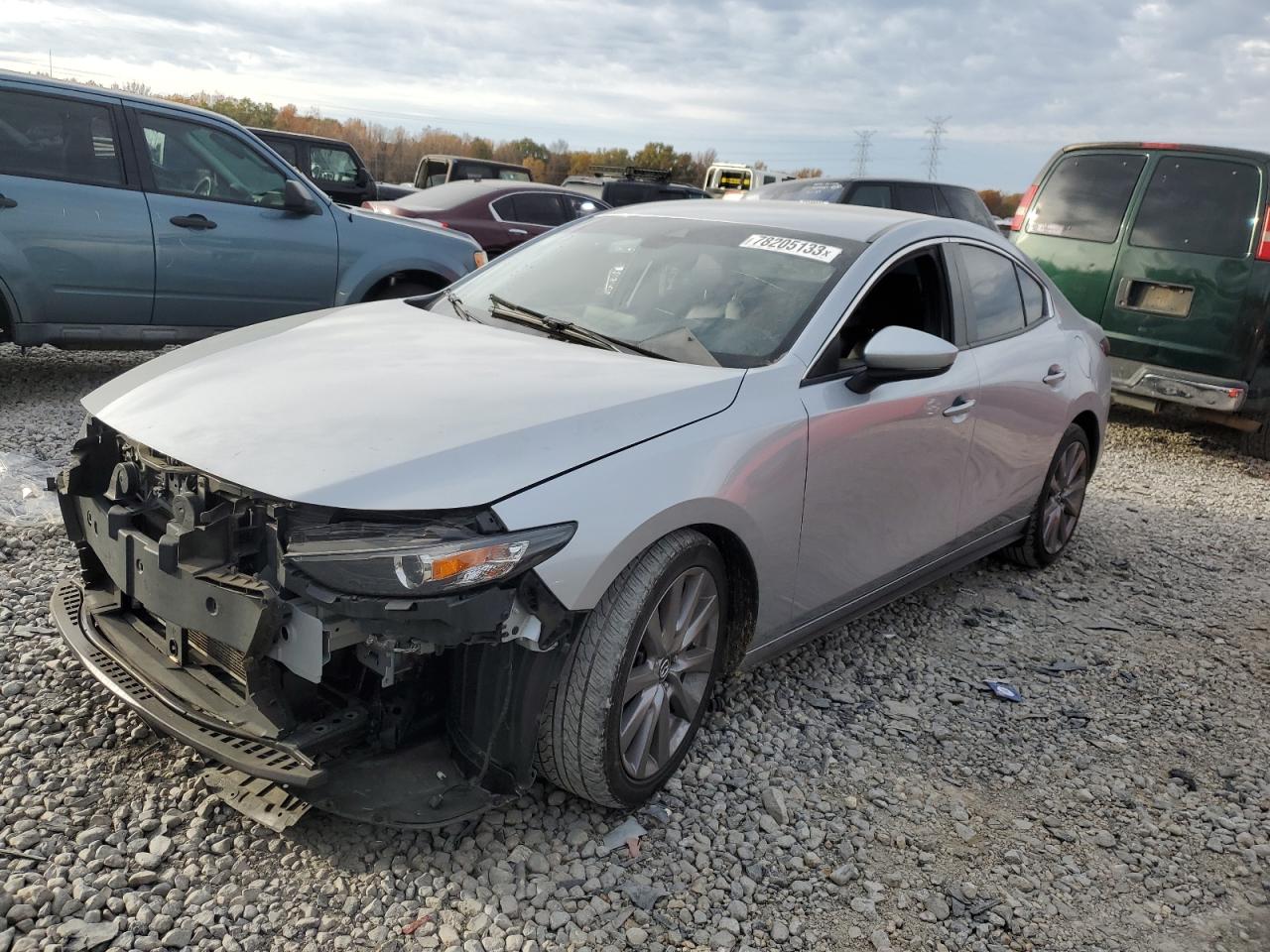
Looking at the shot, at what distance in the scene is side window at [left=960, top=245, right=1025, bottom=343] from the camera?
13.7 ft

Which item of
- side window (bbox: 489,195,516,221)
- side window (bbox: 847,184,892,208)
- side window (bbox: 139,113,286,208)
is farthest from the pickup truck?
side window (bbox: 139,113,286,208)

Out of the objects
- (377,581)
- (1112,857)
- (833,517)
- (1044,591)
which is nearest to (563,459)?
(377,581)

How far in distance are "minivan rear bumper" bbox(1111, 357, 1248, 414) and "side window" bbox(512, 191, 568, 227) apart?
7379 millimetres

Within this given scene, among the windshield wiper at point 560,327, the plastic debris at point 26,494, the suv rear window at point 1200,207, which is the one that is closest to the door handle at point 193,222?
the plastic debris at point 26,494

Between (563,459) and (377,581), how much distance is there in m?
0.55

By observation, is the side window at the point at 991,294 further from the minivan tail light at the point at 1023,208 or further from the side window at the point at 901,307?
the minivan tail light at the point at 1023,208

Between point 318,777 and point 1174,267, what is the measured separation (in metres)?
7.46

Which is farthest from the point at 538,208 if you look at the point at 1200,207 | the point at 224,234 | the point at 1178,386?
the point at 1178,386

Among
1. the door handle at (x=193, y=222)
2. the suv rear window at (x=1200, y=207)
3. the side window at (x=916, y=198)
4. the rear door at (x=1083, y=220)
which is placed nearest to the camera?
the door handle at (x=193, y=222)

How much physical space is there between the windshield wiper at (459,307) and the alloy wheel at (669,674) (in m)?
1.41

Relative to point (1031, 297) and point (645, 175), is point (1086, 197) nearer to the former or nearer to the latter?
point (1031, 297)

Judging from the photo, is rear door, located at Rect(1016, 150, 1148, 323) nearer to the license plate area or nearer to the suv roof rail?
the license plate area

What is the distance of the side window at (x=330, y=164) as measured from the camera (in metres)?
15.0

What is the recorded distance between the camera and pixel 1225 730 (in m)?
3.83
